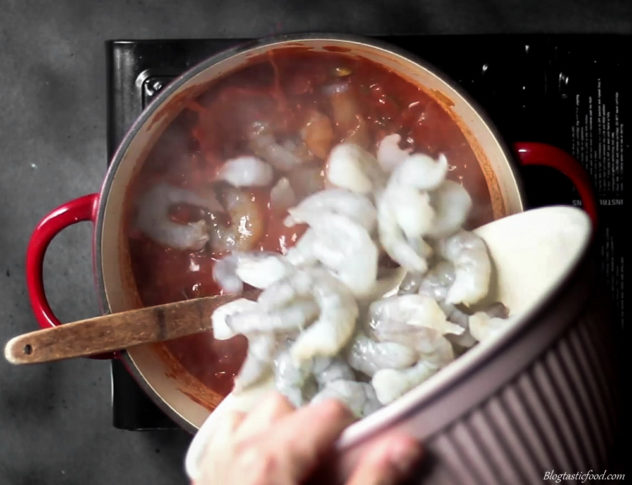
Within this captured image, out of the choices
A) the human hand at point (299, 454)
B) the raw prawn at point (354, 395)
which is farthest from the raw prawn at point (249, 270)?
the human hand at point (299, 454)

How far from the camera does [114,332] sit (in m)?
0.60

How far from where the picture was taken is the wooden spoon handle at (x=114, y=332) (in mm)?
568

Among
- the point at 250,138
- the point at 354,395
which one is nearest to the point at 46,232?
the point at 250,138

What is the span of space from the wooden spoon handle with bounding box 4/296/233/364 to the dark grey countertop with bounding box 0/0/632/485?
25 cm

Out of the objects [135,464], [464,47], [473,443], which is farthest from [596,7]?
[135,464]

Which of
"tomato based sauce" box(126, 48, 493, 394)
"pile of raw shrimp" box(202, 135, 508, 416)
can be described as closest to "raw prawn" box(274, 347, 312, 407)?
"pile of raw shrimp" box(202, 135, 508, 416)

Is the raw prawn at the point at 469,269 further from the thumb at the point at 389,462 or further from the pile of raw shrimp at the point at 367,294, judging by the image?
the thumb at the point at 389,462

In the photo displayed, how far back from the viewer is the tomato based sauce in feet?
2.21

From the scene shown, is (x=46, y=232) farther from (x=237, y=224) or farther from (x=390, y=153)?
(x=390, y=153)

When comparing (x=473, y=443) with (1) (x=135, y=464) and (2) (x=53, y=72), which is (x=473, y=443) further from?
(2) (x=53, y=72)

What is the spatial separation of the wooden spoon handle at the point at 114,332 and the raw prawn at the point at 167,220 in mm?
72

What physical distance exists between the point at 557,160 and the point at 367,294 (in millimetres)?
224

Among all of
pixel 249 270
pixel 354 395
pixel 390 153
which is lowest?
pixel 354 395

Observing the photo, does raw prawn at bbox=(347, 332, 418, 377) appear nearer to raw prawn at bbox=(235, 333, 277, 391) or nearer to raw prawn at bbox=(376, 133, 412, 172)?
raw prawn at bbox=(235, 333, 277, 391)
